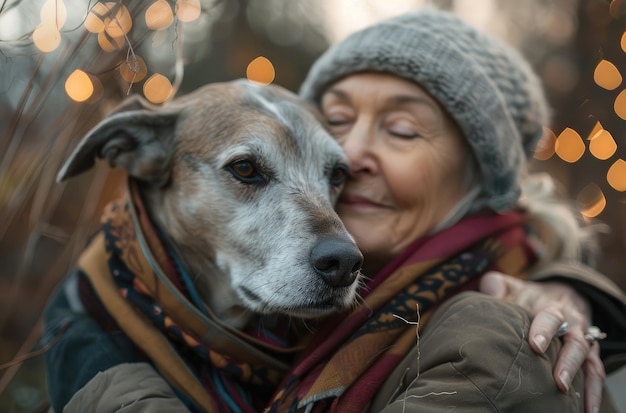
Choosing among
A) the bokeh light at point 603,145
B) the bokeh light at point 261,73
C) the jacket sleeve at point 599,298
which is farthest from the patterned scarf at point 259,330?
the bokeh light at point 603,145

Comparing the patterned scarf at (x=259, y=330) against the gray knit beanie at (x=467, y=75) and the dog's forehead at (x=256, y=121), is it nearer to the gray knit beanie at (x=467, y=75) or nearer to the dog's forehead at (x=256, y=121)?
the gray knit beanie at (x=467, y=75)

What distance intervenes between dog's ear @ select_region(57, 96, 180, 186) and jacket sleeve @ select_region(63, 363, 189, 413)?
0.85m

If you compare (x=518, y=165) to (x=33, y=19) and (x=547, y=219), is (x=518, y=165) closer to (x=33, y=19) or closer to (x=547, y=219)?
(x=547, y=219)

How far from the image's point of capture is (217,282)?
2.59 m

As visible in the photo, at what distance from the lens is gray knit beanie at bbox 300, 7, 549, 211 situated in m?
2.66

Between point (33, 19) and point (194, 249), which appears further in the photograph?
point (194, 249)

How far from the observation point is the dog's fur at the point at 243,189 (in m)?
2.28

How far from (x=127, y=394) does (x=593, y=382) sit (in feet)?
5.34

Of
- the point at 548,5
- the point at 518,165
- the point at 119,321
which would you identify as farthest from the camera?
the point at 548,5

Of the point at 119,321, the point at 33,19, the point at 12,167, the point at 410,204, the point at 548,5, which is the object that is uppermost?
the point at 33,19

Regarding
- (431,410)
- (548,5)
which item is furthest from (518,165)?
(548,5)

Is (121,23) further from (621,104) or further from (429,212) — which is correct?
(621,104)

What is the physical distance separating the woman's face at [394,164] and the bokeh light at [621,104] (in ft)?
8.78

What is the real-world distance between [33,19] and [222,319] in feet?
4.49
